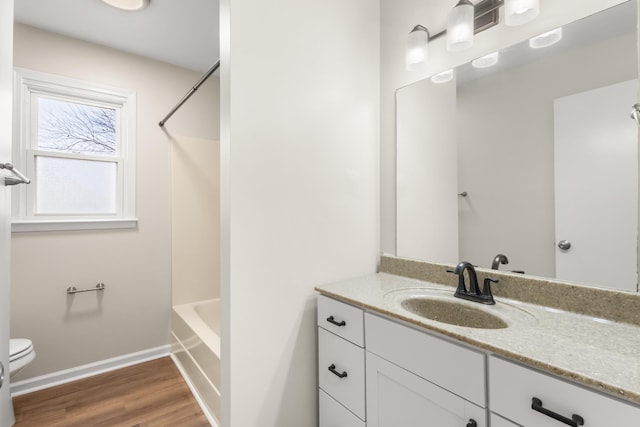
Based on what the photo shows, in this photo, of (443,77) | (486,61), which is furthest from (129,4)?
(486,61)

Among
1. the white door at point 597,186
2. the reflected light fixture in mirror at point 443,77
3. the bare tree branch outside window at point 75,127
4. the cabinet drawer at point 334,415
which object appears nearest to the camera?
the white door at point 597,186

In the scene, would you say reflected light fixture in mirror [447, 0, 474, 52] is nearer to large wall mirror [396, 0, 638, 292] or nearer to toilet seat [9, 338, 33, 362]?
large wall mirror [396, 0, 638, 292]

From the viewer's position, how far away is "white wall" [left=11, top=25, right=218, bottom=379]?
2.11m

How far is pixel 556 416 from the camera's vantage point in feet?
2.19

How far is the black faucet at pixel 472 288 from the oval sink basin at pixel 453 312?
0.05 metres

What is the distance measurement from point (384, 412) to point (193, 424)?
1330 mm

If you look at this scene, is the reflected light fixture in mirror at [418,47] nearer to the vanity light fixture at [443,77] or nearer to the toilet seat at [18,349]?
the vanity light fixture at [443,77]

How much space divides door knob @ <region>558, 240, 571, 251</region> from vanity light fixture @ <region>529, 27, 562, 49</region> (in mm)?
800

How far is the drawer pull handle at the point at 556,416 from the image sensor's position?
65cm

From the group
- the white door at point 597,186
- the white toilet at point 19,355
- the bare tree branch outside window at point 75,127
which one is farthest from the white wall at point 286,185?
the bare tree branch outside window at point 75,127

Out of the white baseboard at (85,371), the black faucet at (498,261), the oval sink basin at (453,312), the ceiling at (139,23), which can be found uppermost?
the ceiling at (139,23)

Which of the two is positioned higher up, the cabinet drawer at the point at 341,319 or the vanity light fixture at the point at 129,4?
the vanity light fixture at the point at 129,4

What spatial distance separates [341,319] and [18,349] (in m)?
2.06

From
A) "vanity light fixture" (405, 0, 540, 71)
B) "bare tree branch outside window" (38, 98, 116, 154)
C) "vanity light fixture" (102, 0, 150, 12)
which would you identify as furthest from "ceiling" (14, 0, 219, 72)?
"vanity light fixture" (405, 0, 540, 71)
